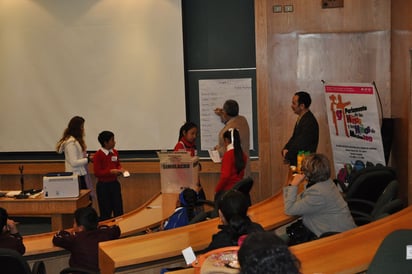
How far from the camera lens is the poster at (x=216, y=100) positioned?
8305mm

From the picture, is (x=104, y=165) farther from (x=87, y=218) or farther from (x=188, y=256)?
(x=188, y=256)

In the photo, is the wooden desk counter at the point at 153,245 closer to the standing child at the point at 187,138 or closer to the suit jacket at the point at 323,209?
the suit jacket at the point at 323,209

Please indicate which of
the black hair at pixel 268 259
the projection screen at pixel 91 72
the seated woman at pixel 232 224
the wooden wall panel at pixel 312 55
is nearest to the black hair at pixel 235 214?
the seated woman at pixel 232 224

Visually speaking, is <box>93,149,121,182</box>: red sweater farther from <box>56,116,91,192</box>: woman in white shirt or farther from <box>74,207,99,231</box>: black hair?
<box>74,207,99,231</box>: black hair

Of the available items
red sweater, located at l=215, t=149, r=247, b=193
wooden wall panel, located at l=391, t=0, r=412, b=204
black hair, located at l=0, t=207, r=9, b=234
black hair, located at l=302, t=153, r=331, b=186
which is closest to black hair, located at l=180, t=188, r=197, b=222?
red sweater, located at l=215, t=149, r=247, b=193

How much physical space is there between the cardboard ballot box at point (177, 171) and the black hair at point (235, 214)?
224 centimetres

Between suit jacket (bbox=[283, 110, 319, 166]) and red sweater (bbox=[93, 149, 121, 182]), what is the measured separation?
1.90m

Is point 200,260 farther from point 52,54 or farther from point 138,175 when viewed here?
point 52,54

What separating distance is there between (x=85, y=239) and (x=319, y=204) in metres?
1.66

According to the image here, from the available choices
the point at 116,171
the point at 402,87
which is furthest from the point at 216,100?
the point at 402,87

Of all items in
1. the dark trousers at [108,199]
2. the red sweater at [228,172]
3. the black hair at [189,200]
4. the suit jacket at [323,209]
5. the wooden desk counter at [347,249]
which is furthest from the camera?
the dark trousers at [108,199]

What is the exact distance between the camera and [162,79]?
27.7 feet

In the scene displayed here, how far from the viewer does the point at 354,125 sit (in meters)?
7.59

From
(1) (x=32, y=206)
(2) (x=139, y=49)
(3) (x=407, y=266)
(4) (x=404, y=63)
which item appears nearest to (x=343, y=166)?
(4) (x=404, y=63)
